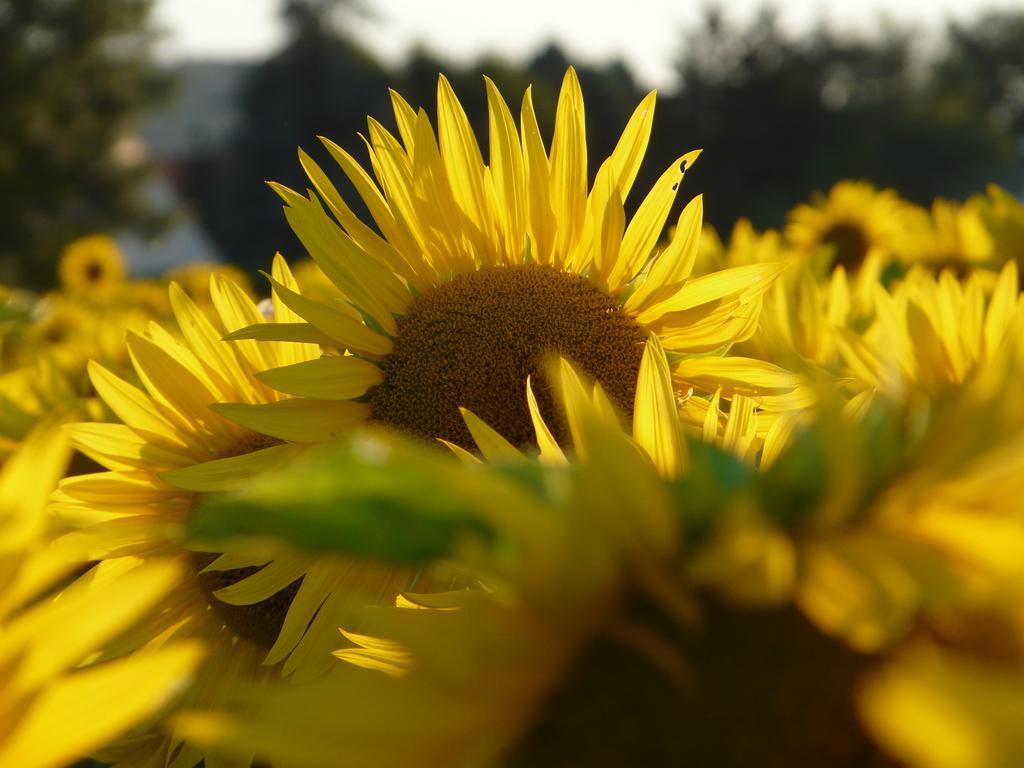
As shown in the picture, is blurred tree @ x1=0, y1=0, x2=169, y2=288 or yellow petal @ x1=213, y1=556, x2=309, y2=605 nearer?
yellow petal @ x1=213, y1=556, x2=309, y2=605

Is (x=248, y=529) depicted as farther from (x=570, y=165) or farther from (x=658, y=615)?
(x=570, y=165)

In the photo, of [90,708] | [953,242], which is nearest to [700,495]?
[90,708]

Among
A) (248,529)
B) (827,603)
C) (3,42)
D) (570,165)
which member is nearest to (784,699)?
(827,603)

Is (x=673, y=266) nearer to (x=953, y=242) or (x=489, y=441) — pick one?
(x=489, y=441)

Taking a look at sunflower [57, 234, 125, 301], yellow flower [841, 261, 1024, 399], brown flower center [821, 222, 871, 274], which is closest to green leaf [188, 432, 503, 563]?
yellow flower [841, 261, 1024, 399]

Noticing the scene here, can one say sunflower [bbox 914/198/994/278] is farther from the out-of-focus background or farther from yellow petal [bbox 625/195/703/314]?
the out-of-focus background

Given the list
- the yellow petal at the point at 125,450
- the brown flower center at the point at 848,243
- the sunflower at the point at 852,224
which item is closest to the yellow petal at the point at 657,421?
the yellow petal at the point at 125,450

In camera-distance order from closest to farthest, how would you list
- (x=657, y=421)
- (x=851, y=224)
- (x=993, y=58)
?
(x=657, y=421) < (x=851, y=224) < (x=993, y=58)
